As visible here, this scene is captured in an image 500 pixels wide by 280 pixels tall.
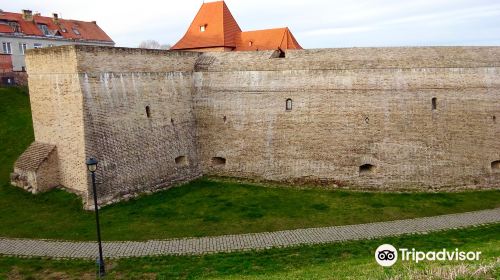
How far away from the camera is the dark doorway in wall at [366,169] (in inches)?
631

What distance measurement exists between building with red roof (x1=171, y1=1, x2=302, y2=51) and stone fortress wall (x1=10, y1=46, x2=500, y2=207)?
7220mm

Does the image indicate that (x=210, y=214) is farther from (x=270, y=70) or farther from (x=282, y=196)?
(x=270, y=70)

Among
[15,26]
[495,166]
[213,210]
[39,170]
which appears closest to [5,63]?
→ [15,26]

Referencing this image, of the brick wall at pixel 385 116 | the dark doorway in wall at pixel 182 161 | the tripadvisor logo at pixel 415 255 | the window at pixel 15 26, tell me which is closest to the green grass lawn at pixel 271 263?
the tripadvisor logo at pixel 415 255

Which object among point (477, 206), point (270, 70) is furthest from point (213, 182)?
point (477, 206)

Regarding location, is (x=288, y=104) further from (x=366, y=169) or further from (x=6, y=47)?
(x=6, y=47)

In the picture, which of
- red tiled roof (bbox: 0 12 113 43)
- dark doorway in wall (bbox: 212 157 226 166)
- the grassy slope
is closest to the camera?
dark doorway in wall (bbox: 212 157 226 166)

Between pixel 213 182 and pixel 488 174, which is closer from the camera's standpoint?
pixel 488 174

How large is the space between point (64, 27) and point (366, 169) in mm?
30924

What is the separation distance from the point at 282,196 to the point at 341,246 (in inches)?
193

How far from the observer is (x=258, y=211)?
45.0 ft

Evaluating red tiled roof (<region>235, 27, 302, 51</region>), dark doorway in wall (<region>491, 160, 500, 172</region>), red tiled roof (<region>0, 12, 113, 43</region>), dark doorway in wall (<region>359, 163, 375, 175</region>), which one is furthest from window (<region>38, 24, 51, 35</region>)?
dark doorway in wall (<region>491, 160, 500, 172</region>)

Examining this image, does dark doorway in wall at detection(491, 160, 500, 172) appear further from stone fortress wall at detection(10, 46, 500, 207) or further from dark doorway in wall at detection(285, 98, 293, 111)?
dark doorway in wall at detection(285, 98, 293, 111)

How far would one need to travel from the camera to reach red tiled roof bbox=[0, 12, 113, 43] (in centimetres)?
3347
